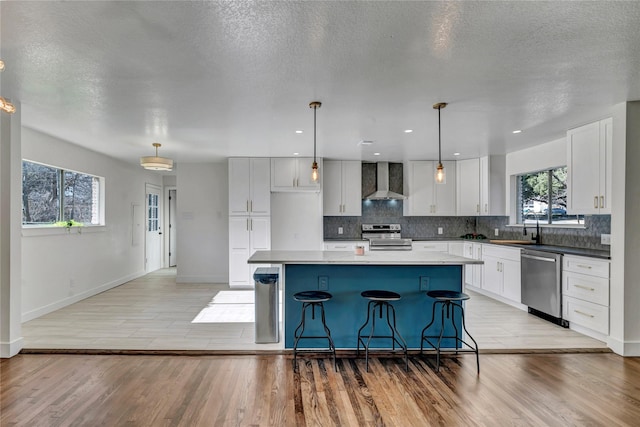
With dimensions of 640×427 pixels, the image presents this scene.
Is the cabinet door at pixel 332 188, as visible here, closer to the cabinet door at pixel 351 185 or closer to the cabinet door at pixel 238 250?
the cabinet door at pixel 351 185

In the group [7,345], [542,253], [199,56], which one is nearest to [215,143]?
[199,56]

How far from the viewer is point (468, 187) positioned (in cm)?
642

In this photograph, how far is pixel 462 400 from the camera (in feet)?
8.22

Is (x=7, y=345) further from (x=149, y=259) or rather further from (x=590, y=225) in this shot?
(x=590, y=225)

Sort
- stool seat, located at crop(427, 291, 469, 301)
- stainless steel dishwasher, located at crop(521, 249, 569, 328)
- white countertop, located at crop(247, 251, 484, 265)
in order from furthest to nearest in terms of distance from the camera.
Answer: stainless steel dishwasher, located at crop(521, 249, 569, 328) < white countertop, located at crop(247, 251, 484, 265) < stool seat, located at crop(427, 291, 469, 301)

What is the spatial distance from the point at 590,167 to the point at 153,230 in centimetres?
822

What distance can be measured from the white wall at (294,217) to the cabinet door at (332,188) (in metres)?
0.23

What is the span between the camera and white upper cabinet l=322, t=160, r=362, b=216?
6.51m

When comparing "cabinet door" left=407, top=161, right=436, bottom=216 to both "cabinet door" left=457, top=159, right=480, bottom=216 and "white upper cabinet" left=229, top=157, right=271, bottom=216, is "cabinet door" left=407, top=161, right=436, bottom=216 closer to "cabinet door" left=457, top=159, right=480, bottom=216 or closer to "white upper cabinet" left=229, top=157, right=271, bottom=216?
"cabinet door" left=457, top=159, right=480, bottom=216

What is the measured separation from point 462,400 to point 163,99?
3444 mm

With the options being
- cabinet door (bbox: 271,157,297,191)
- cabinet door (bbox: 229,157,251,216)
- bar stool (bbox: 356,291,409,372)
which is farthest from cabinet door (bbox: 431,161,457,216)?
bar stool (bbox: 356,291,409,372)

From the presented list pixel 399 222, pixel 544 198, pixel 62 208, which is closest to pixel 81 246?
pixel 62 208

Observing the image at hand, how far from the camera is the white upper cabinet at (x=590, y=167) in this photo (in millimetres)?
3693

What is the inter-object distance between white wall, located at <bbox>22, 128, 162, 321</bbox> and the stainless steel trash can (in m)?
3.01
